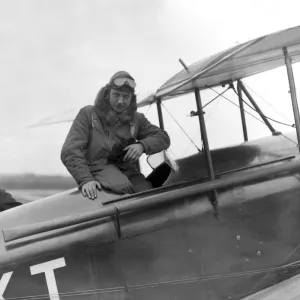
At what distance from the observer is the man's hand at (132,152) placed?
10.8ft

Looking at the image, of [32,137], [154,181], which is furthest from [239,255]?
[32,137]

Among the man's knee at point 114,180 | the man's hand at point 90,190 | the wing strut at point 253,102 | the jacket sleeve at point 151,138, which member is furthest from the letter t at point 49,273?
the wing strut at point 253,102

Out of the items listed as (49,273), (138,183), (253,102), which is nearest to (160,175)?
(138,183)

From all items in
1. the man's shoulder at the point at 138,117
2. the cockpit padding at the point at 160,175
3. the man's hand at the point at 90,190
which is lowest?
the cockpit padding at the point at 160,175

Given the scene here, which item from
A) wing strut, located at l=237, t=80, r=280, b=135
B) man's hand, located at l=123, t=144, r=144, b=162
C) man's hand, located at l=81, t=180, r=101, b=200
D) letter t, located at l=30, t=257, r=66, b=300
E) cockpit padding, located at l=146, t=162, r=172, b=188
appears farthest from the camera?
wing strut, located at l=237, t=80, r=280, b=135

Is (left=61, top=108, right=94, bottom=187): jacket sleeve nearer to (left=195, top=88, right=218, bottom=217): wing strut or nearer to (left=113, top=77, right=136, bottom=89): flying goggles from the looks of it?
(left=113, top=77, right=136, bottom=89): flying goggles

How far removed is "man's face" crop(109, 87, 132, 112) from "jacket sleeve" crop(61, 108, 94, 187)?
26cm

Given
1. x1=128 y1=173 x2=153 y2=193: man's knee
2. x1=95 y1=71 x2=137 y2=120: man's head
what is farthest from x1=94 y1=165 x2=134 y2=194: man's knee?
x1=95 y1=71 x2=137 y2=120: man's head

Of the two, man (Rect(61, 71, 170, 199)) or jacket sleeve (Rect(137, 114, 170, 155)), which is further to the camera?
jacket sleeve (Rect(137, 114, 170, 155))

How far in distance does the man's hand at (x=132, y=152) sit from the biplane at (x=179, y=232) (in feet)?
0.87

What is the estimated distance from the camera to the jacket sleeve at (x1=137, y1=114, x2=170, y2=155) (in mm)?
3422

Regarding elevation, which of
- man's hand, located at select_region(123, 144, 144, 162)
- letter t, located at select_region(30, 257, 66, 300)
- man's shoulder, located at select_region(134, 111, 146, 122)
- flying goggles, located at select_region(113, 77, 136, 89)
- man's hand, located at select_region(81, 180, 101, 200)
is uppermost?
flying goggles, located at select_region(113, 77, 136, 89)

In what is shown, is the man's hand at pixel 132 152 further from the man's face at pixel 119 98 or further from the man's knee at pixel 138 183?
the man's face at pixel 119 98

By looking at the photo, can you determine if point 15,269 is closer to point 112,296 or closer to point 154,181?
point 112,296
